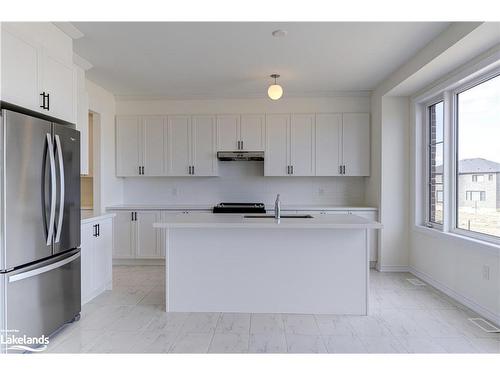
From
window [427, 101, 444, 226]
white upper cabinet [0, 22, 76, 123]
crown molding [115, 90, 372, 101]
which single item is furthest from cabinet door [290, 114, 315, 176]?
white upper cabinet [0, 22, 76, 123]

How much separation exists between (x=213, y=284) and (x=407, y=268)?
9.33 ft

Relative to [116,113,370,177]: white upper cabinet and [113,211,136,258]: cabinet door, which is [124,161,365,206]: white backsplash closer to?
[116,113,370,177]: white upper cabinet

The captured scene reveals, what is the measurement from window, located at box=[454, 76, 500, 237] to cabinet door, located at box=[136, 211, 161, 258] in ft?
12.5

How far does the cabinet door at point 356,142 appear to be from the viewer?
4944 millimetres

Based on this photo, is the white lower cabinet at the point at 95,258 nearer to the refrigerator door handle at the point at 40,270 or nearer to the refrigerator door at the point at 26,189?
the refrigerator door handle at the point at 40,270

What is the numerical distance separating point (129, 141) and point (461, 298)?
470cm

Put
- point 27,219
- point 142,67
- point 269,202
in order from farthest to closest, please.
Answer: point 269,202 < point 142,67 < point 27,219

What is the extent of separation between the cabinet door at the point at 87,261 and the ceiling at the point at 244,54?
182 centimetres

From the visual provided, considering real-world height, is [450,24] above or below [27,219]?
above

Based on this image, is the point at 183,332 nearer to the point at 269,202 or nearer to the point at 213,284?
the point at 213,284

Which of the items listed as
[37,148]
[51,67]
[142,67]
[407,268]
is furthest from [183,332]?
[407,268]

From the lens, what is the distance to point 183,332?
2650 millimetres

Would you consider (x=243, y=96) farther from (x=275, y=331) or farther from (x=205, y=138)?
(x=275, y=331)

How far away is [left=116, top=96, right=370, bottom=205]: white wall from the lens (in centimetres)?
511
